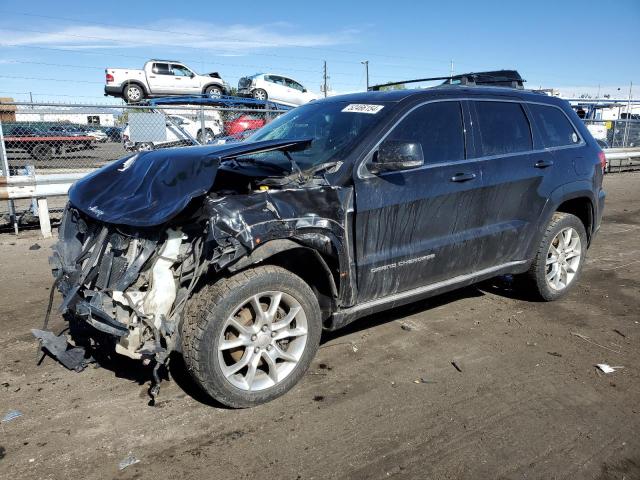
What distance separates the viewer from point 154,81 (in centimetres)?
2038

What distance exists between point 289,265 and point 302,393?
0.84 metres

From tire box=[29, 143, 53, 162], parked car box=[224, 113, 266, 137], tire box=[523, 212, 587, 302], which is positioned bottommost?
tire box=[523, 212, 587, 302]

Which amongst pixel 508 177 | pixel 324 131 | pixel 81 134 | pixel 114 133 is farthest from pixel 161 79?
pixel 508 177

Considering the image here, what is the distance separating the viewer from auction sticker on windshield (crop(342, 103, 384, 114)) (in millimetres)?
3838

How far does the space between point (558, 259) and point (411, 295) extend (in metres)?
1.99

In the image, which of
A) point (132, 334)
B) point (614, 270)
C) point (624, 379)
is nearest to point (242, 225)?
point (132, 334)

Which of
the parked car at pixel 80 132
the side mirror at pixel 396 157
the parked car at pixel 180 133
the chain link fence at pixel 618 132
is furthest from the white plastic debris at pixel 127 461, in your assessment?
the chain link fence at pixel 618 132

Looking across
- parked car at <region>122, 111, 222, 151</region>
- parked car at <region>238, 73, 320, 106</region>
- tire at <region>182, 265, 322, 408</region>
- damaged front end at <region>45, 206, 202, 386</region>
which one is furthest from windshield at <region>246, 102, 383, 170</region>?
parked car at <region>238, 73, 320, 106</region>

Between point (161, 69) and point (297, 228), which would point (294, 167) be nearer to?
point (297, 228)

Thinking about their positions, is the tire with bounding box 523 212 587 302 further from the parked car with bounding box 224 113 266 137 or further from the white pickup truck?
the white pickup truck

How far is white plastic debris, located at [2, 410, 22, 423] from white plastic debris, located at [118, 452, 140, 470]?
2.90ft

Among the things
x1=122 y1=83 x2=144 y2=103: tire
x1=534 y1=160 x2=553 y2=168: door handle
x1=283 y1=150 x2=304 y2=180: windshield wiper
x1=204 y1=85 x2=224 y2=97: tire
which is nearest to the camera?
x1=283 y1=150 x2=304 y2=180: windshield wiper

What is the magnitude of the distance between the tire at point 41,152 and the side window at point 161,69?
9.93 meters

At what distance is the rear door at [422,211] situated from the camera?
349cm
